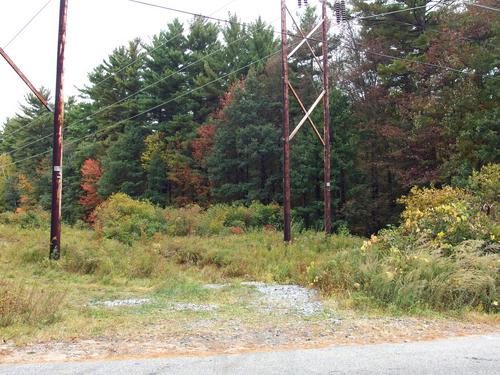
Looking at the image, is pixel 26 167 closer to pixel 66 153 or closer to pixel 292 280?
pixel 66 153

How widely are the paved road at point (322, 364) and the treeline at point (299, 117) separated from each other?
17810 millimetres

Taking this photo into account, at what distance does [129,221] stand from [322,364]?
17773 mm

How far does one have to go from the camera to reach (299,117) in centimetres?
3719

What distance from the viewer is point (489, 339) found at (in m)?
6.13

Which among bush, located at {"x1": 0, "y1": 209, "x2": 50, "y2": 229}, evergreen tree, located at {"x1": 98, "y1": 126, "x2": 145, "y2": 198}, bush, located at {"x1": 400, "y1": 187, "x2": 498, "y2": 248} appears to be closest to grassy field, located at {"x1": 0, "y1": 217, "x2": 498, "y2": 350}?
bush, located at {"x1": 400, "y1": 187, "x2": 498, "y2": 248}

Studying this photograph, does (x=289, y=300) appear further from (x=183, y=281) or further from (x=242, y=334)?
(x=183, y=281)

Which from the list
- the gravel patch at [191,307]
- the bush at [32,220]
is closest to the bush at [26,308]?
the gravel patch at [191,307]

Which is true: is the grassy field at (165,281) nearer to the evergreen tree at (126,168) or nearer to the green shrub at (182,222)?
the green shrub at (182,222)

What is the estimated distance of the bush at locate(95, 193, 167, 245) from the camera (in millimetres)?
19625

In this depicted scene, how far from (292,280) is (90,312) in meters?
5.15

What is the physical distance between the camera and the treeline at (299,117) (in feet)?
82.9

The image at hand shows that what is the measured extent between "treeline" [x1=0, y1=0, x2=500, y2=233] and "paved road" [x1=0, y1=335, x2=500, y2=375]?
17810 mm

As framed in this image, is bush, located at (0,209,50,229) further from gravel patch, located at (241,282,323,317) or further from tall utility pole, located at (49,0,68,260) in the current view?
gravel patch, located at (241,282,323,317)

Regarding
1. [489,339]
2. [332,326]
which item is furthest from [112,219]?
[489,339]
